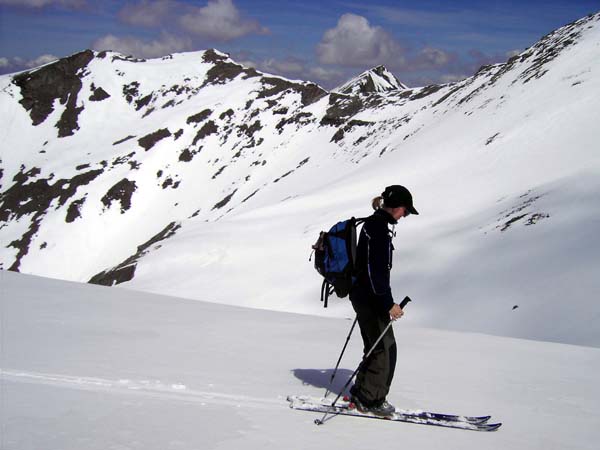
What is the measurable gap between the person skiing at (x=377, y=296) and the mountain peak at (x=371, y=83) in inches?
4104

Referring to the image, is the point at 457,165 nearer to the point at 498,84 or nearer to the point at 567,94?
the point at 567,94

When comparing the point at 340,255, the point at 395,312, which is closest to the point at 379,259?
the point at 340,255

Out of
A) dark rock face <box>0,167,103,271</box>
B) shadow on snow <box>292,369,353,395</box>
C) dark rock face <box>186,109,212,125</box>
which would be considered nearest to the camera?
shadow on snow <box>292,369,353,395</box>

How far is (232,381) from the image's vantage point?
5789 millimetres

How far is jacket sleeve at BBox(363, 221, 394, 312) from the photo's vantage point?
5.21m

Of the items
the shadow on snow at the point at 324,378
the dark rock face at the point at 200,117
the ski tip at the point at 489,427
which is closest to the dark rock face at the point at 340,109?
the dark rock face at the point at 200,117

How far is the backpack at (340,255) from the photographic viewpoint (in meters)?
5.34

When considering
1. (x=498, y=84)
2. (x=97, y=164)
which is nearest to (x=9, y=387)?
(x=498, y=84)

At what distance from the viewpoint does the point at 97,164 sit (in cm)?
11269

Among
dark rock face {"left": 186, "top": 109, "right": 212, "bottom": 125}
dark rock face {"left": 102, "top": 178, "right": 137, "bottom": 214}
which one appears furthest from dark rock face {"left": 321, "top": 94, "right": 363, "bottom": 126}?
dark rock face {"left": 102, "top": 178, "right": 137, "bottom": 214}

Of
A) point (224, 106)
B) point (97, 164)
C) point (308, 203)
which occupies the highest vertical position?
point (224, 106)

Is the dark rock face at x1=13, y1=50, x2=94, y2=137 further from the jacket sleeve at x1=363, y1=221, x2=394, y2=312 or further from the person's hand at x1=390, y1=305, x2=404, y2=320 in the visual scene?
the person's hand at x1=390, y1=305, x2=404, y2=320

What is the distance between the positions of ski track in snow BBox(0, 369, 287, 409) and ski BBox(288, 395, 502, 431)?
0.26 metres

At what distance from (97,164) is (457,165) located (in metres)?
96.2
